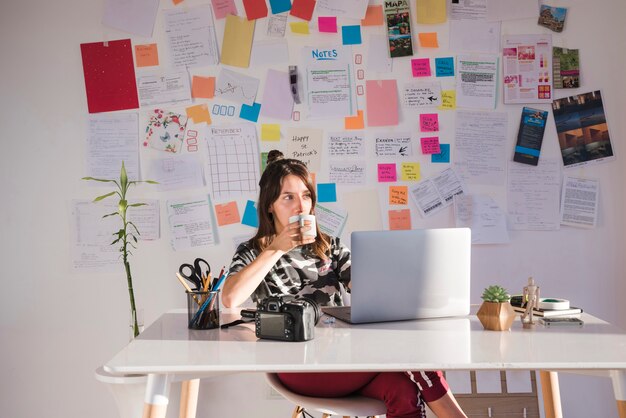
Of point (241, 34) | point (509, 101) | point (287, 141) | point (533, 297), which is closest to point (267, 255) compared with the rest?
point (533, 297)

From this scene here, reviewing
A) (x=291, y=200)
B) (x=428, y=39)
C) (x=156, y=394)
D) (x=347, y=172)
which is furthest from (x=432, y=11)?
(x=156, y=394)

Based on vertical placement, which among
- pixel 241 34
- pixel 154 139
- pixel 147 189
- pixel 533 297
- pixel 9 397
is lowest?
pixel 9 397

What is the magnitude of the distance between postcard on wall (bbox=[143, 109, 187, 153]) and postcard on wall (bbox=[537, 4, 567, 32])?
5.47 ft

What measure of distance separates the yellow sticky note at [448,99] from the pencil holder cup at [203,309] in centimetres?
170

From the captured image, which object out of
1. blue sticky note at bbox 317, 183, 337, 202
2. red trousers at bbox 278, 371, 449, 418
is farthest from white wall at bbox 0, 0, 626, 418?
red trousers at bbox 278, 371, 449, 418

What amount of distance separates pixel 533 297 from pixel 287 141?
151 centimetres

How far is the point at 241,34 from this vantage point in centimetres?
318

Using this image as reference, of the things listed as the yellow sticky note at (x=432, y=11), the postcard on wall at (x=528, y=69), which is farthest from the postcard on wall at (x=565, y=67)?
the yellow sticky note at (x=432, y=11)

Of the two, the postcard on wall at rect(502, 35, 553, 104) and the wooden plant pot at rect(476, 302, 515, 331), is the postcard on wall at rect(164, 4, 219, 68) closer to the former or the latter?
the postcard on wall at rect(502, 35, 553, 104)

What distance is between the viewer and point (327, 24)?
3.20 meters

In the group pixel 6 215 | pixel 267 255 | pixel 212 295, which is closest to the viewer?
pixel 212 295

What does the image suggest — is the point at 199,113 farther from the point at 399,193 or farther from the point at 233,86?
the point at 399,193

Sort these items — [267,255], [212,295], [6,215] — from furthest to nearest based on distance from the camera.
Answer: [6,215] < [267,255] < [212,295]

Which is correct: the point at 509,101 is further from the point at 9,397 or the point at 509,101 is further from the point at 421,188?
the point at 9,397
